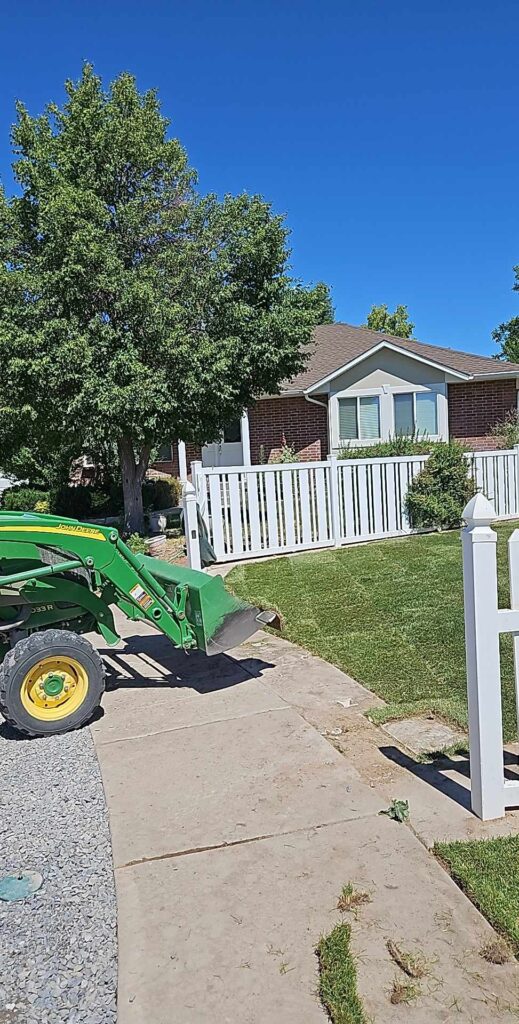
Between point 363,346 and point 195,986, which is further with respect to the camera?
point 363,346

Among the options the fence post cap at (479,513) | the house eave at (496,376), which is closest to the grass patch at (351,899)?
the fence post cap at (479,513)

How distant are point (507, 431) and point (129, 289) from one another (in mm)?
11132

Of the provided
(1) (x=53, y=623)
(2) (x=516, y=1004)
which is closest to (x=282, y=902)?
(2) (x=516, y=1004)

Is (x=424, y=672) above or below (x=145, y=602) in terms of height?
below

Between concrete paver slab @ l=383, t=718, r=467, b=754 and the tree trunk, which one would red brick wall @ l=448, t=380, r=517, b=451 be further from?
concrete paver slab @ l=383, t=718, r=467, b=754

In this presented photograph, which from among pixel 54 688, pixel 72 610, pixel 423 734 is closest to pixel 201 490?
pixel 72 610

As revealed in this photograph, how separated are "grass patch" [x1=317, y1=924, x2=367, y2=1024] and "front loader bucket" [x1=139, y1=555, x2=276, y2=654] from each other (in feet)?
9.71

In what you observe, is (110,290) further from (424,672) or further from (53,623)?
(424,672)

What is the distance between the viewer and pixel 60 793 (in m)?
4.03

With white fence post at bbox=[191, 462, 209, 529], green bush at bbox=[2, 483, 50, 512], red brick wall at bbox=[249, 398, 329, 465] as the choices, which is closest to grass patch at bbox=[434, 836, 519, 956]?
white fence post at bbox=[191, 462, 209, 529]

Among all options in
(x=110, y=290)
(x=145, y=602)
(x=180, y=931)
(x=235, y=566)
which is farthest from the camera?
(x=110, y=290)

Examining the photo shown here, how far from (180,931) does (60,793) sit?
1.52m

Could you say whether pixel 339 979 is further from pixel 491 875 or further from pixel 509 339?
pixel 509 339

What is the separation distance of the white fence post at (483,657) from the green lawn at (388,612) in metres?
1.08
